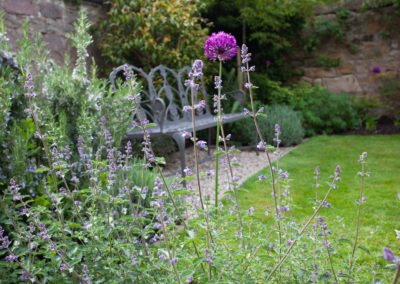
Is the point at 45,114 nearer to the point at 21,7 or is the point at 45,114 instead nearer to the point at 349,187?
the point at 21,7

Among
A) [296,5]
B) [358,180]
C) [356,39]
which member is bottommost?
[358,180]

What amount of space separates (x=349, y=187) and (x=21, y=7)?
416 centimetres

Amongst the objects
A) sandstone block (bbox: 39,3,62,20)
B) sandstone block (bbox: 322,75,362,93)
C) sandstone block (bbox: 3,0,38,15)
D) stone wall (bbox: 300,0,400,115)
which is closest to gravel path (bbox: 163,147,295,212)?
sandstone block (bbox: 39,3,62,20)

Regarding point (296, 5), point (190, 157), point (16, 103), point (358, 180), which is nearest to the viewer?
point (16, 103)

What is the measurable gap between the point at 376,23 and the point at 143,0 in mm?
5409

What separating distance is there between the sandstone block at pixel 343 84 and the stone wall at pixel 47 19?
5.48m

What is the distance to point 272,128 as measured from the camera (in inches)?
245

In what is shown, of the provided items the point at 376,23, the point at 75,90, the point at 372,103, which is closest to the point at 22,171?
the point at 75,90

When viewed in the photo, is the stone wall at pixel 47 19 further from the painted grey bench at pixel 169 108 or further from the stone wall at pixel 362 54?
the stone wall at pixel 362 54

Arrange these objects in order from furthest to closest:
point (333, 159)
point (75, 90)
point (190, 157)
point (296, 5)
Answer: point (296, 5)
point (190, 157)
point (333, 159)
point (75, 90)

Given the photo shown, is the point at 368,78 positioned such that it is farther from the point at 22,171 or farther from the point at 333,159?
the point at 22,171

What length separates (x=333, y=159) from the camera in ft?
16.0

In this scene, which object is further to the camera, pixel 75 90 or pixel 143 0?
pixel 143 0

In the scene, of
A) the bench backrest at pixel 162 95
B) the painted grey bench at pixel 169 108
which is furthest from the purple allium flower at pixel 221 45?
the bench backrest at pixel 162 95
